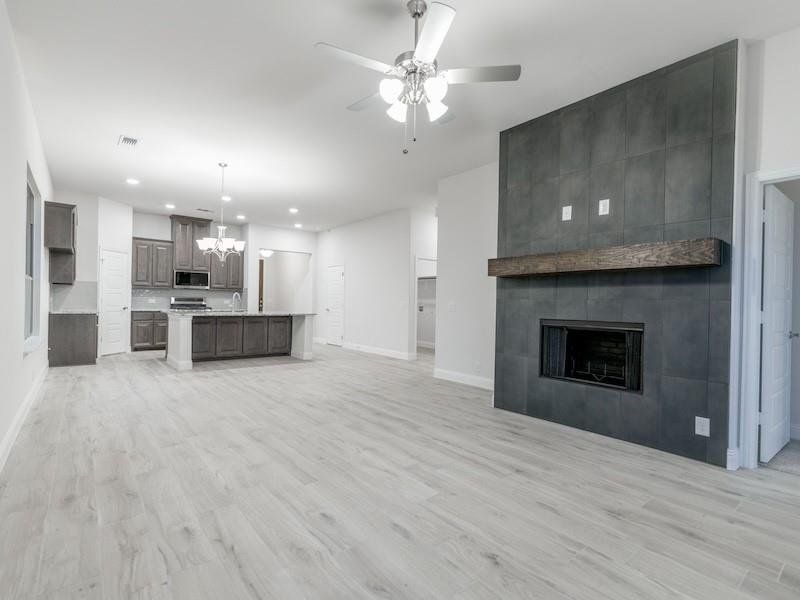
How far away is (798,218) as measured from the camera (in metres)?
3.84

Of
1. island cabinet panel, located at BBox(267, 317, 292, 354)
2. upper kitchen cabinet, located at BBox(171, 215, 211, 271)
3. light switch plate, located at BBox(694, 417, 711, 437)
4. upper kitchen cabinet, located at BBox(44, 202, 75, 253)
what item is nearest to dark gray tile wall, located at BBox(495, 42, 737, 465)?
light switch plate, located at BBox(694, 417, 711, 437)

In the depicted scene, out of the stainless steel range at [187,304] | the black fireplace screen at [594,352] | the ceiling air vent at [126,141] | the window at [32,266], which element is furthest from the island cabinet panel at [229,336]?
the black fireplace screen at [594,352]

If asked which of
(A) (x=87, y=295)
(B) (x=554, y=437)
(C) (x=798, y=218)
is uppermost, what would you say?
(C) (x=798, y=218)

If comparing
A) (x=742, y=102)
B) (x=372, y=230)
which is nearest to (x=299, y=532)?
(x=742, y=102)

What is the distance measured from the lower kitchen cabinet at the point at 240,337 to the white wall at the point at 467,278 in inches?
135

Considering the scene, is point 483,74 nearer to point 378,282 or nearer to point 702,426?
point 702,426

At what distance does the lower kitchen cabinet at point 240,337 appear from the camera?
7.07m

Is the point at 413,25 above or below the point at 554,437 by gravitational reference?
above

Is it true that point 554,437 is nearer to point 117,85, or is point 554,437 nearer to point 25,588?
point 25,588

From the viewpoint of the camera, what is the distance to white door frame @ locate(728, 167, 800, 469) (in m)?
2.95

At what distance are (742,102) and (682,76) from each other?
18.6 inches

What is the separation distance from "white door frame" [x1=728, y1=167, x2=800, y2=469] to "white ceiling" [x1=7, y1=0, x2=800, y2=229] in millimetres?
1279

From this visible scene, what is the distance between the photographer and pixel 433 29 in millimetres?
2164

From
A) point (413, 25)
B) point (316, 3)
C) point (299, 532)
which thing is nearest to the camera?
point (299, 532)
